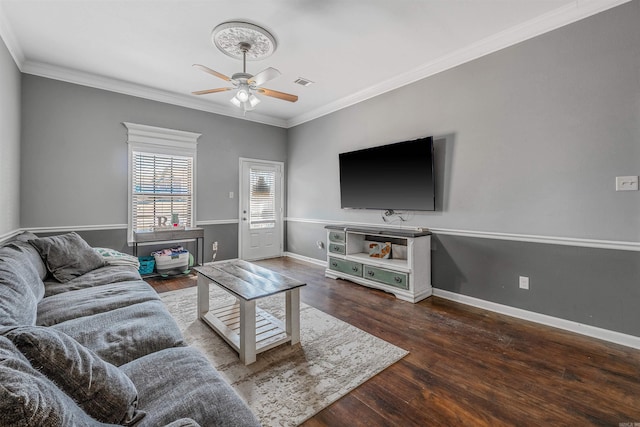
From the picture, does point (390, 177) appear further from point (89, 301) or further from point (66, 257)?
point (66, 257)

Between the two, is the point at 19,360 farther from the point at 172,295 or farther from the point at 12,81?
the point at 12,81

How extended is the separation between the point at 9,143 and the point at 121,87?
1580mm

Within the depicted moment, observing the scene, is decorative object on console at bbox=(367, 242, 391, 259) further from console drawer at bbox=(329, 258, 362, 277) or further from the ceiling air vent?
the ceiling air vent

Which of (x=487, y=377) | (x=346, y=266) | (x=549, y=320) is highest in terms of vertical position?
(x=346, y=266)

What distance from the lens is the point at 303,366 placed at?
6.79 ft

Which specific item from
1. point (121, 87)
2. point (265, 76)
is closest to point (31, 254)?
point (265, 76)

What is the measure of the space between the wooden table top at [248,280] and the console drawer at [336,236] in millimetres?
1602

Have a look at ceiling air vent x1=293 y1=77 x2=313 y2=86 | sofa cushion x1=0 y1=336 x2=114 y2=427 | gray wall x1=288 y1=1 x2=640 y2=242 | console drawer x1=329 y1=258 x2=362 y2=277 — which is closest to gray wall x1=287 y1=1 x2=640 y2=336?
gray wall x1=288 y1=1 x2=640 y2=242

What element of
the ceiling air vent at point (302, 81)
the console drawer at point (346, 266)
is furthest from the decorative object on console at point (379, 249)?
the ceiling air vent at point (302, 81)

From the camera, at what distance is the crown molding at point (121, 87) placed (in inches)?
142

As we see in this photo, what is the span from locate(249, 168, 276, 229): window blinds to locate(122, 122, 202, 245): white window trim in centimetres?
108

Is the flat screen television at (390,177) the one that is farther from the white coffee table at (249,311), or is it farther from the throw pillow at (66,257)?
the throw pillow at (66,257)

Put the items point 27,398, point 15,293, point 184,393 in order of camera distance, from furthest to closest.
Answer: point 15,293
point 184,393
point 27,398

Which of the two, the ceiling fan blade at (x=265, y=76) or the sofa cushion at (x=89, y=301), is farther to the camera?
the ceiling fan blade at (x=265, y=76)
